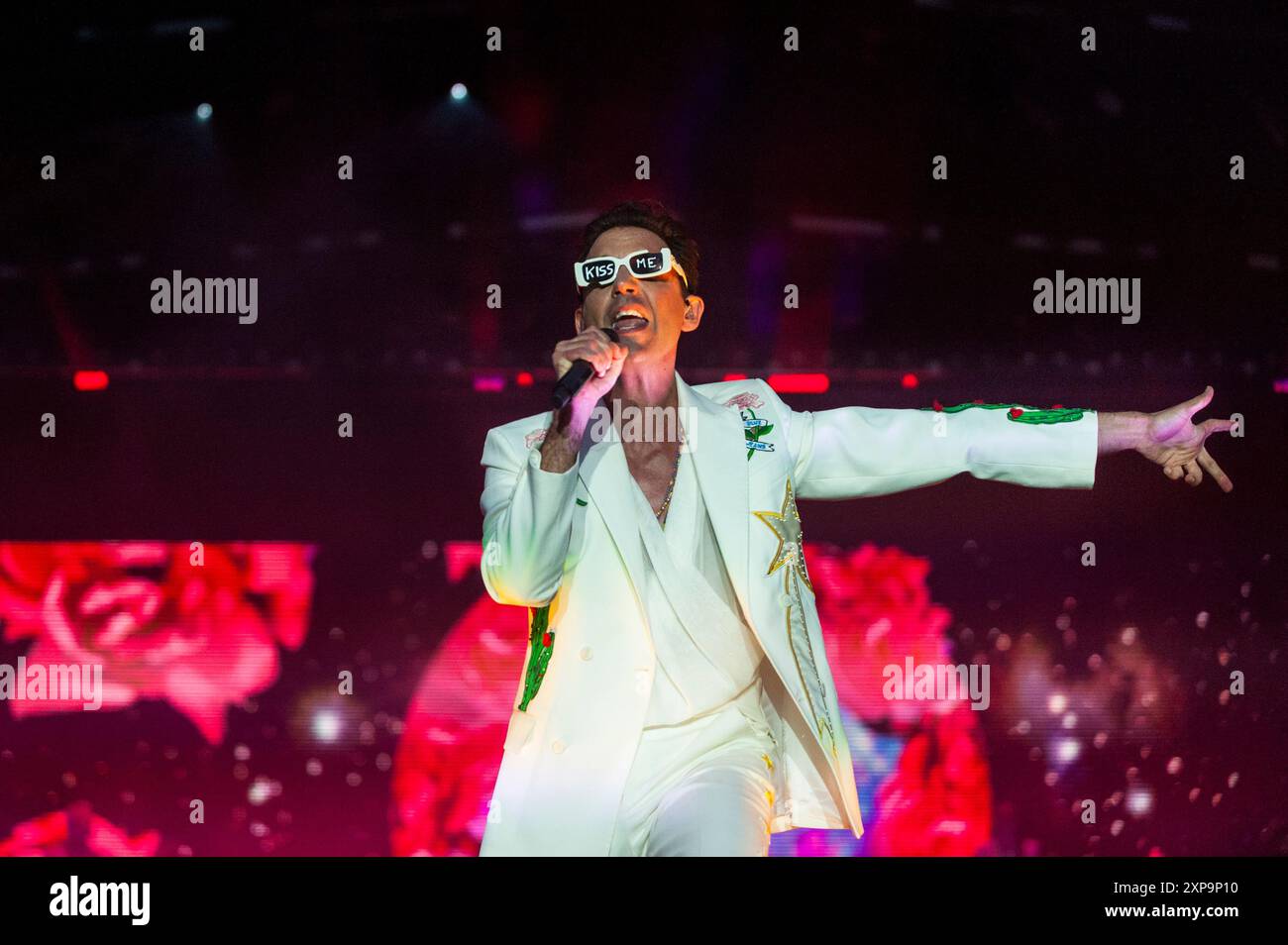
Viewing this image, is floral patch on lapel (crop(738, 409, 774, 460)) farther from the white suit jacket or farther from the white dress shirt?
the white dress shirt

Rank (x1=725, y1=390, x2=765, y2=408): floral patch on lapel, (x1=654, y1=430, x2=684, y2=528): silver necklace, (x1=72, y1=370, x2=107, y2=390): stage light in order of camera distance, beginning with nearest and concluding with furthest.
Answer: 1. (x1=654, y1=430, x2=684, y2=528): silver necklace
2. (x1=725, y1=390, x2=765, y2=408): floral patch on lapel
3. (x1=72, y1=370, x2=107, y2=390): stage light

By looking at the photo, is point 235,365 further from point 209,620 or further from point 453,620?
point 453,620

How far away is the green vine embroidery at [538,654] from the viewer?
3.00m

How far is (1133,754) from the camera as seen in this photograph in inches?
162

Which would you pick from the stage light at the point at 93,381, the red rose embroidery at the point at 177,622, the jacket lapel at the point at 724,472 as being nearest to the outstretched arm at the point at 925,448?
the jacket lapel at the point at 724,472

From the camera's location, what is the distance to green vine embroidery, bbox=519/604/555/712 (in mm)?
2996

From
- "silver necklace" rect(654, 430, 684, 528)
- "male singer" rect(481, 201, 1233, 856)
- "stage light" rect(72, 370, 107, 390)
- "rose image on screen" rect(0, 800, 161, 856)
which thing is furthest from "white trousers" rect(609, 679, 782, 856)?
"stage light" rect(72, 370, 107, 390)

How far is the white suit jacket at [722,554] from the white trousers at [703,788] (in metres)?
0.06

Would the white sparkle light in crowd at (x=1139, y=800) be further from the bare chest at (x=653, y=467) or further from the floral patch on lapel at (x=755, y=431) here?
the bare chest at (x=653, y=467)

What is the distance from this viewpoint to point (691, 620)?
2949mm

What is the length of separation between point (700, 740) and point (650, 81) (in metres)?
2.16

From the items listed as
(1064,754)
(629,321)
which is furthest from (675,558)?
(1064,754)

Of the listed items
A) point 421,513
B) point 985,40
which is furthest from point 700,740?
point 985,40
